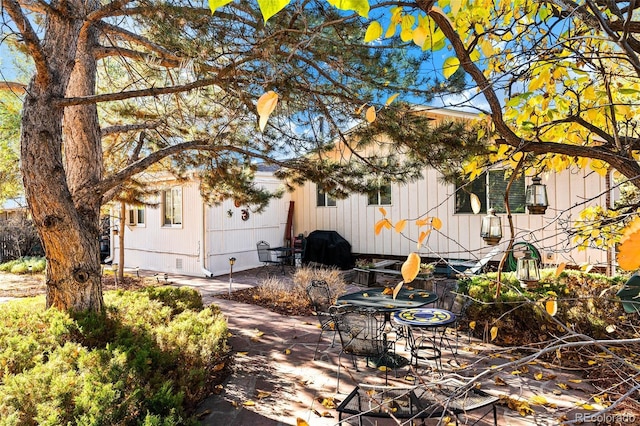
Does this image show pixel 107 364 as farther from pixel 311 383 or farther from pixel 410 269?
pixel 410 269

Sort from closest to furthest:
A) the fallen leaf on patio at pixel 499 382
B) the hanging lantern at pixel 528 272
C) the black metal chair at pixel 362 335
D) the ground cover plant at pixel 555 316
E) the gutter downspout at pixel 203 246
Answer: the hanging lantern at pixel 528 272 < the fallen leaf on patio at pixel 499 382 < the black metal chair at pixel 362 335 < the ground cover plant at pixel 555 316 < the gutter downspout at pixel 203 246

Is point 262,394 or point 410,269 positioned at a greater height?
point 410,269

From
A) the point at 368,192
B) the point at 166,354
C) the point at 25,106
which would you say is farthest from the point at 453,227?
the point at 25,106

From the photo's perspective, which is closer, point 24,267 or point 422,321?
point 422,321

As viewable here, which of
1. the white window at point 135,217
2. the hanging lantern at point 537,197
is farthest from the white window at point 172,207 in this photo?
the hanging lantern at point 537,197

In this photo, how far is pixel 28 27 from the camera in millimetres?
3205

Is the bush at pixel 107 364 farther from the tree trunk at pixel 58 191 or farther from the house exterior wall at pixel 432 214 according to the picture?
the house exterior wall at pixel 432 214

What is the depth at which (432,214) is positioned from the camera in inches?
425

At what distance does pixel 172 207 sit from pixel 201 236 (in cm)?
217

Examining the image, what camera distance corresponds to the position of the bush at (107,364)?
245 cm

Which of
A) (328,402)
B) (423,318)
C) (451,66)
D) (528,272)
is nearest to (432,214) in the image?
(423,318)

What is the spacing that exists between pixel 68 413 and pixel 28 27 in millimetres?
3210

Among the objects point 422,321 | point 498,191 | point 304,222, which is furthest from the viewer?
point 304,222

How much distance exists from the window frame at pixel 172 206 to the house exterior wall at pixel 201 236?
0.14 meters
